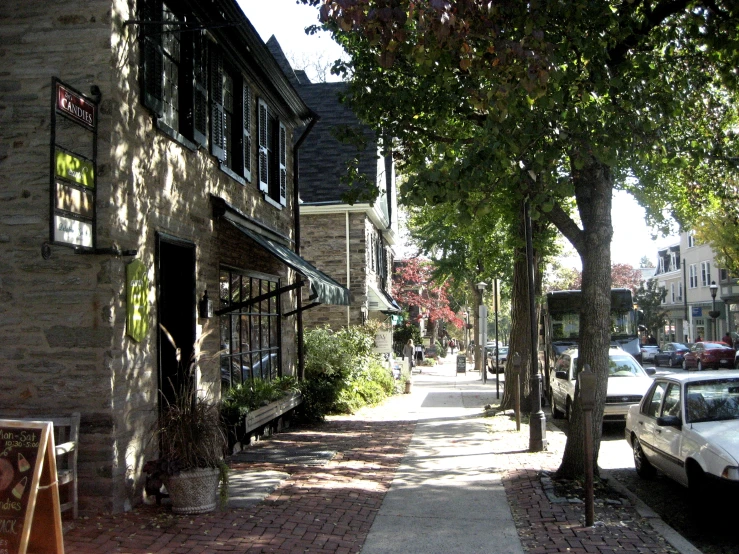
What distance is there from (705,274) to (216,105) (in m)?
52.1

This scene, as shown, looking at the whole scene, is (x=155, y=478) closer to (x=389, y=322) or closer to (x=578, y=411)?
(x=578, y=411)

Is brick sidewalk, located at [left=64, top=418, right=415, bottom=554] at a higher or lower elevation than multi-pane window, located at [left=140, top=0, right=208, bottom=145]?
lower

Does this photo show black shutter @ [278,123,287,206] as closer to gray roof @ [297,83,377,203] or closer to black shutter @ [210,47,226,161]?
black shutter @ [210,47,226,161]

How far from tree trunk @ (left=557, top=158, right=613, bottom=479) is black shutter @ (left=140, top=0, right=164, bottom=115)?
4.90m

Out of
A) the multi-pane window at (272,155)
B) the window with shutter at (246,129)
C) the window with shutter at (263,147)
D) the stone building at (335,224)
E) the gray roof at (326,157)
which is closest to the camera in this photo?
the window with shutter at (246,129)

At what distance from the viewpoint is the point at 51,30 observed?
727 cm

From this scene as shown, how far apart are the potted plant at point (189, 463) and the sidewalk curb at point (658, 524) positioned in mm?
3989

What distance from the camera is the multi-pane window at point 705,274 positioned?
180 feet

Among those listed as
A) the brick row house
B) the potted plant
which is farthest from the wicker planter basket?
the brick row house

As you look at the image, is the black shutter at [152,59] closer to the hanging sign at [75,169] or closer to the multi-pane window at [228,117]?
the hanging sign at [75,169]

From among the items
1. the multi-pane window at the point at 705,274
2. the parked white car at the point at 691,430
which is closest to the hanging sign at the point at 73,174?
the parked white car at the point at 691,430

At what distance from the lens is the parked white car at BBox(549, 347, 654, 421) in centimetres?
1439

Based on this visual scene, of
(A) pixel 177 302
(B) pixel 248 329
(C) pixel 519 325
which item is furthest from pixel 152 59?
(C) pixel 519 325

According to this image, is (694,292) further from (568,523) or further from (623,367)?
(568,523)
